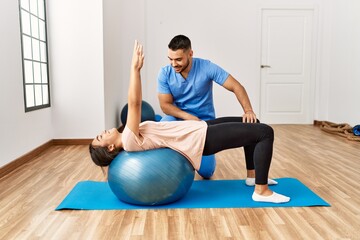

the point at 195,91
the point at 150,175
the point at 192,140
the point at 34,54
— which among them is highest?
the point at 34,54

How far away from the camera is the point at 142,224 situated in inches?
78.3

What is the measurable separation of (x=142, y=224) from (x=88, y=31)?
287 cm

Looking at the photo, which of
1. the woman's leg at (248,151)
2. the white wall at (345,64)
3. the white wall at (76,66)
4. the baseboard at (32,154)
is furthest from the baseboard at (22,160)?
the white wall at (345,64)

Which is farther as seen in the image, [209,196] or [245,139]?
[209,196]

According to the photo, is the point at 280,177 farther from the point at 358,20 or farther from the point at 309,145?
the point at 358,20

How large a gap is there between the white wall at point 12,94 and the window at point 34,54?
0.42 feet

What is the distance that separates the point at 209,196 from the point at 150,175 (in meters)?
0.53

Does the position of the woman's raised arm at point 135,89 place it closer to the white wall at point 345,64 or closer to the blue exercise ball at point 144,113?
the blue exercise ball at point 144,113

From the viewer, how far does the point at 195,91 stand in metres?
2.81

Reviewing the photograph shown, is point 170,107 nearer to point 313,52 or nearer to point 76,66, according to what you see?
point 76,66

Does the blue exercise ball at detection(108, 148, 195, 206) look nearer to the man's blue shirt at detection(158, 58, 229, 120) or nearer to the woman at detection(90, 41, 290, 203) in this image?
the woman at detection(90, 41, 290, 203)

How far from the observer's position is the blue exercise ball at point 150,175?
2117mm

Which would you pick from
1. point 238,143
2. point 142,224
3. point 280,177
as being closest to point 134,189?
point 142,224

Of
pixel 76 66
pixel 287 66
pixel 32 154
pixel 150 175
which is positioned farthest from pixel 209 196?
pixel 287 66
